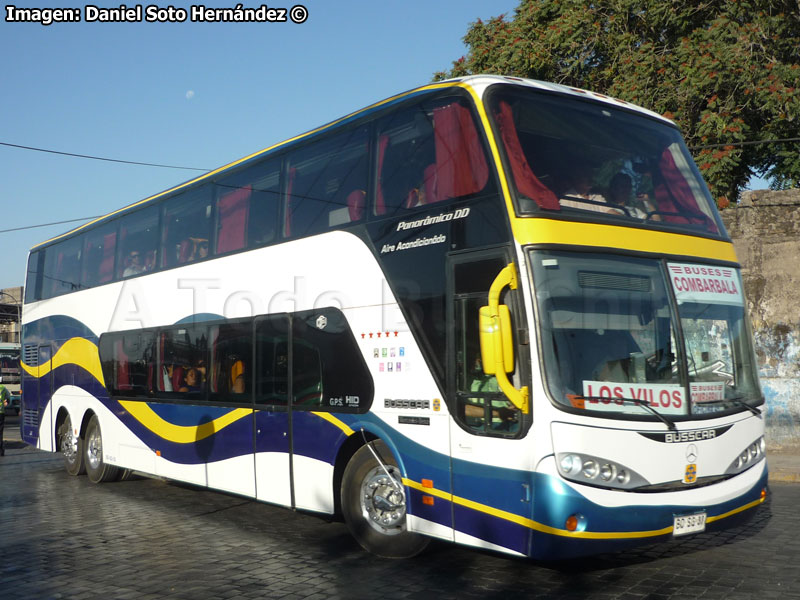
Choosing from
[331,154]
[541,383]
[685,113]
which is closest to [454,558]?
[541,383]

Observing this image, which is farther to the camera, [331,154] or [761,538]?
[331,154]

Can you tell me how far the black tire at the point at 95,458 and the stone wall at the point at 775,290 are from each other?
11.8 m

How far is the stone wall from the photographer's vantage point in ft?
50.1

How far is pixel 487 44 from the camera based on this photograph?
2112 cm

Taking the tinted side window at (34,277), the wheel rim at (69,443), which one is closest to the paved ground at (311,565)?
the wheel rim at (69,443)

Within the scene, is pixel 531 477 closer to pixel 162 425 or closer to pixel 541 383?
pixel 541 383

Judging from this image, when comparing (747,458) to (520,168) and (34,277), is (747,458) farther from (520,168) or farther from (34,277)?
(34,277)

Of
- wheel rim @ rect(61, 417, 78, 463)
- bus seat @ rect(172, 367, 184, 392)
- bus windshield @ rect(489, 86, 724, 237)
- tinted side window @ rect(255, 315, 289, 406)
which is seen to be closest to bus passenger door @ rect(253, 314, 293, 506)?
tinted side window @ rect(255, 315, 289, 406)

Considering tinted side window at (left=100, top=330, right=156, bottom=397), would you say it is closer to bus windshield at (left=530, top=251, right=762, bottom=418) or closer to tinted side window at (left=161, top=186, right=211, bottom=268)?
tinted side window at (left=161, top=186, right=211, bottom=268)

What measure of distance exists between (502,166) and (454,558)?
11.9 feet

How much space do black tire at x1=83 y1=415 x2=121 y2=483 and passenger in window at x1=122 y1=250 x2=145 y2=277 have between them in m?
2.88

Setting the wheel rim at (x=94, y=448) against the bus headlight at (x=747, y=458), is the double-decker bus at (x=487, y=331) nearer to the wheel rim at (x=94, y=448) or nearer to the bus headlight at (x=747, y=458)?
the bus headlight at (x=747, y=458)

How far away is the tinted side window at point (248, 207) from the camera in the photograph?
972 centimetres

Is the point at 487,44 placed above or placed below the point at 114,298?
above
